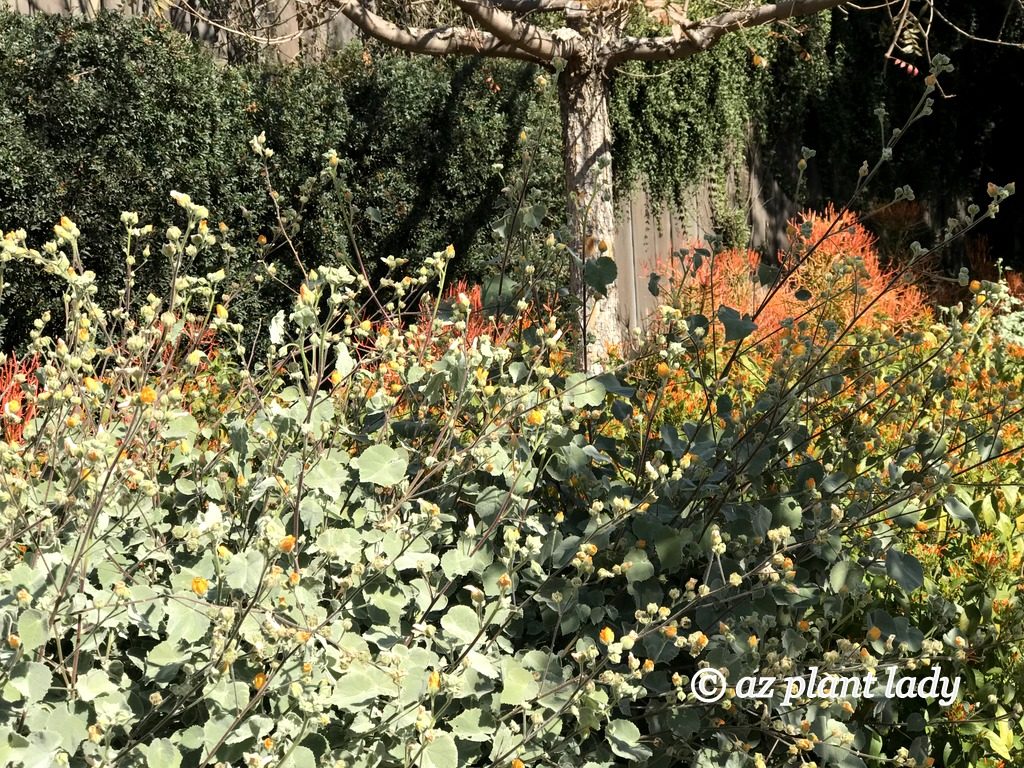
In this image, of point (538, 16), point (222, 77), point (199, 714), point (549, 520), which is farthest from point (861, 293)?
point (538, 16)

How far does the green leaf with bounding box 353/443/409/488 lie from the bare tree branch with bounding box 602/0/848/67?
175 inches

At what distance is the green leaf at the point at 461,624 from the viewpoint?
5.04 feet

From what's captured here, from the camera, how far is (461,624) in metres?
1.54

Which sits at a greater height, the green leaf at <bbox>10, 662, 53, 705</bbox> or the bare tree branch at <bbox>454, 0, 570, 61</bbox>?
the bare tree branch at <bbox>454, 0, 570, 61</bbox>

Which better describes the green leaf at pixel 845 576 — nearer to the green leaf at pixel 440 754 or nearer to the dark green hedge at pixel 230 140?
the green leaf at pixel 440 754

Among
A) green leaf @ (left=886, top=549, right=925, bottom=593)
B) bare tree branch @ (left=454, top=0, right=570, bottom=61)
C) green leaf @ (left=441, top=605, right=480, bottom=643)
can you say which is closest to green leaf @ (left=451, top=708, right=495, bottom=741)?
green leaf @ (left=441, top=605, right=480, bottom=643)

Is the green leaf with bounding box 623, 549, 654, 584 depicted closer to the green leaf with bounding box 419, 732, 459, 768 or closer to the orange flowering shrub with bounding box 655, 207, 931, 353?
the green leaf with bounding box 419, 732, 459, 768

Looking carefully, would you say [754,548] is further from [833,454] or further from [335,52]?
[335,52]

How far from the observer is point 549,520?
2.10 m

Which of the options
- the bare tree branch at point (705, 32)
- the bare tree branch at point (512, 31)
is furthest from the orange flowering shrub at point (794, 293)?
the bare tree branch at point (512, 31)

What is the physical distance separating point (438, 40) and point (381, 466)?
428cm

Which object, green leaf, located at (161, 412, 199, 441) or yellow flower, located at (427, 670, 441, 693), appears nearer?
yellow flower, located at (427, 670, 441, 693)

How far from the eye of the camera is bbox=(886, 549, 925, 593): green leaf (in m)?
1.80

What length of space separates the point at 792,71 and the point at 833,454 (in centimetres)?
789
